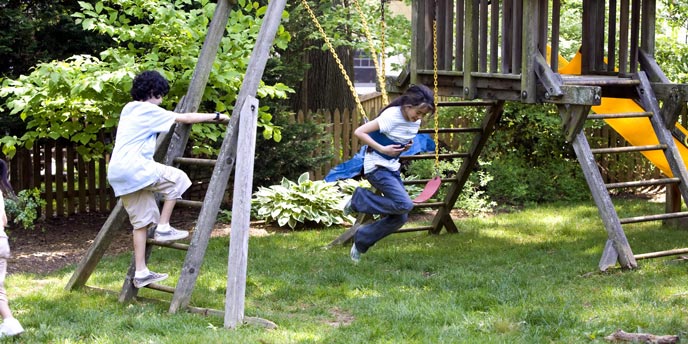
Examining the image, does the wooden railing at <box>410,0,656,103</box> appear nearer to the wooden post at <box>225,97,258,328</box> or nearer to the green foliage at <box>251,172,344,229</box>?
the green foliage at <box>251,172,344,229</box>

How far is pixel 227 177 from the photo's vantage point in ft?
20.6

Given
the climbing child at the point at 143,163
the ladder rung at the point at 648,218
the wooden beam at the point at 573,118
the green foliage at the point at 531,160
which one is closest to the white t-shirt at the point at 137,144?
the climbing child at the point at 143,163

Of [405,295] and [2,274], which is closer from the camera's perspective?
[2,274]

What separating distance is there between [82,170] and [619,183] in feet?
22.7

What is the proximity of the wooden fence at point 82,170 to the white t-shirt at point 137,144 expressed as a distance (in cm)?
461

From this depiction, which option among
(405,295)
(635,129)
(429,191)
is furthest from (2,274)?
(635,129)

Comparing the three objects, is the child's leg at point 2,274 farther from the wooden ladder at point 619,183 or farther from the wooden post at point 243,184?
the wooden ladder at point 619,183

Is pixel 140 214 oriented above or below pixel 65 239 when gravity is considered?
above

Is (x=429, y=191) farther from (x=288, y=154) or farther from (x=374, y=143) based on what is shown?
(x=288, y=154)

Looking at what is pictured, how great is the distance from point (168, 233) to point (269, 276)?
1.41 meters

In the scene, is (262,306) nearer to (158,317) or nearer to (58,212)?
(158,317)

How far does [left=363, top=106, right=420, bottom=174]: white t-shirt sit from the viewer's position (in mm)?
7504

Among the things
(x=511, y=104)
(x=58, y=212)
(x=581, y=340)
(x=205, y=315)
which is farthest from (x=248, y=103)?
(x=511, y=104)

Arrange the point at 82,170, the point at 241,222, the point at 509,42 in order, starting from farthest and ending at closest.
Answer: the point at 82,170 → the point at 509,42 → the point at 241,222
